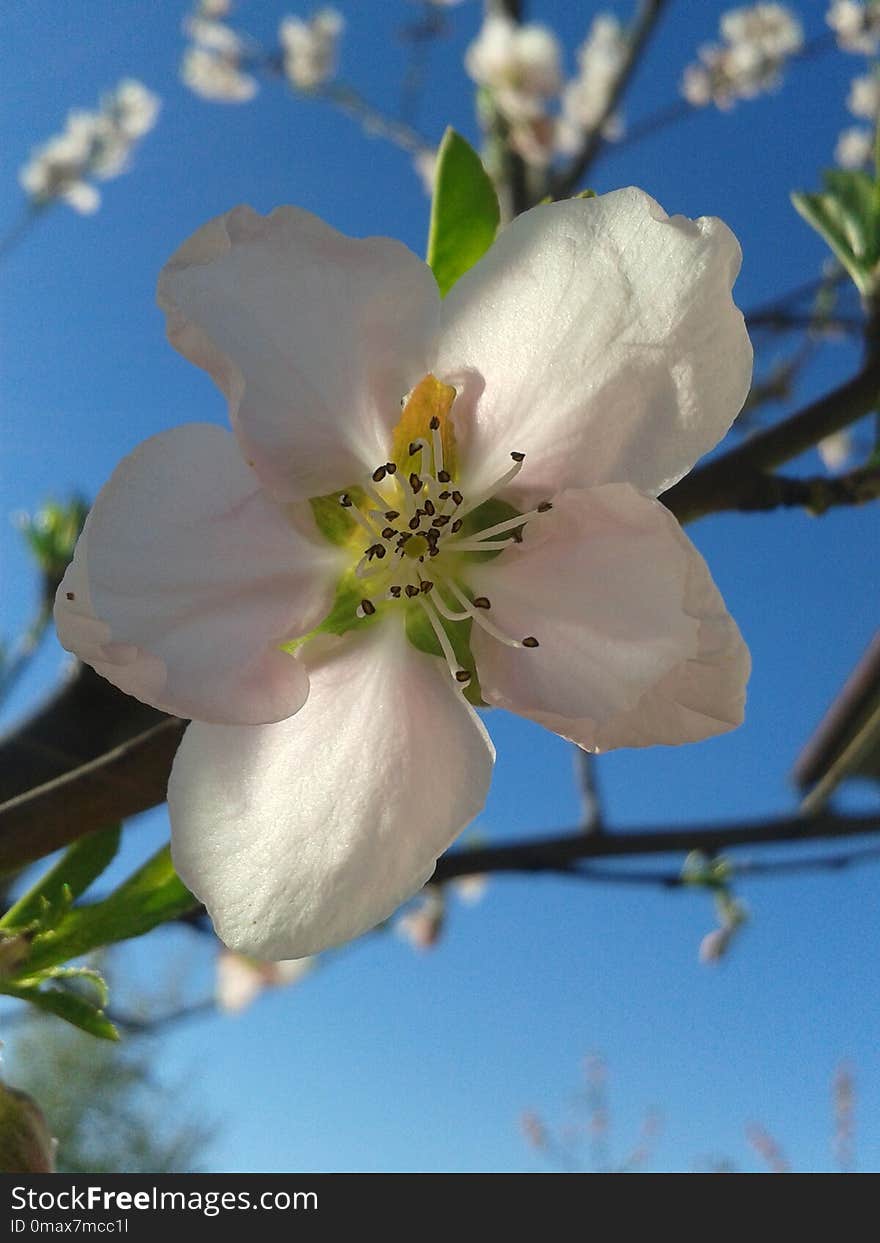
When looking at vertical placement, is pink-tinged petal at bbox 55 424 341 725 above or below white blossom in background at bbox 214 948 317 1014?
above

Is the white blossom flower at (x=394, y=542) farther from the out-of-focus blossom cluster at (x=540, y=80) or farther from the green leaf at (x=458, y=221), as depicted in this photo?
the out-of-focus blossom cluster at (x=540, y=80)

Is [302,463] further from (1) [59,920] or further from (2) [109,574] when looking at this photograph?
(1) [59,920]

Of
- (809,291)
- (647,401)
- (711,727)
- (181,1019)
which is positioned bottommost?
(181,1019)

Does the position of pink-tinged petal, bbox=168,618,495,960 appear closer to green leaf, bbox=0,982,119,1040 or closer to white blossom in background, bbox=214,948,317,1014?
green leaf, bbox=0,982,119,1040

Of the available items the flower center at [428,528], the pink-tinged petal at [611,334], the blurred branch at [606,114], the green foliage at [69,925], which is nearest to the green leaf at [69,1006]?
the green foliage at [69,925]

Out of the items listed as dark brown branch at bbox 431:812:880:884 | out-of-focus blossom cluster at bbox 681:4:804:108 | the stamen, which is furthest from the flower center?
out-of-focus blossom cluster at bbox 681:4:804:108
